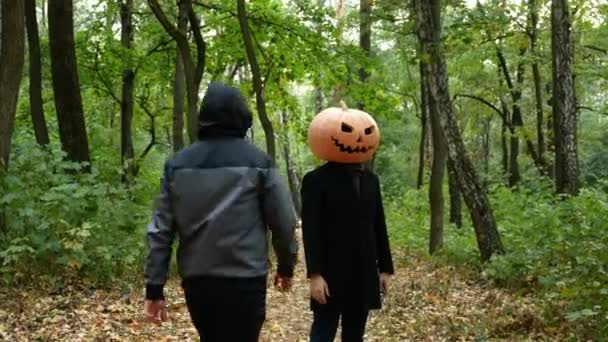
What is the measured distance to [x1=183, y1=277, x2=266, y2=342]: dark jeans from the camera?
3.52m

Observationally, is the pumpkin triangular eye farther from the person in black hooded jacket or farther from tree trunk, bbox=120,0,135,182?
tree trunk, bbox=120,0,135,182

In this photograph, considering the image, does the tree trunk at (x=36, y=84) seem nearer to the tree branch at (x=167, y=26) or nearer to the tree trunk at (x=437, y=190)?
the tree branch at (x=167, y=26)

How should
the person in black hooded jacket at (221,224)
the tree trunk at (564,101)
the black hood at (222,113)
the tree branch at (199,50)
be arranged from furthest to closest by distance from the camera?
the tree trunk at (564,101) < the tree branch at (199,50) < the black hood at (222,113) < the person in black hooded jacket at (221,224)

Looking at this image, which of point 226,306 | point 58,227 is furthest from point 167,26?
point 226,306

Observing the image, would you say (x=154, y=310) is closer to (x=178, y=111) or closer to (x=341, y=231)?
(x=341, y=231)

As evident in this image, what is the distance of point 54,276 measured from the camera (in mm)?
7906

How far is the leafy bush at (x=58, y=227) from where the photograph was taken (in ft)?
25.4

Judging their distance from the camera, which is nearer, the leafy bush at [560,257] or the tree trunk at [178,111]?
the leafy bush at [560,257]

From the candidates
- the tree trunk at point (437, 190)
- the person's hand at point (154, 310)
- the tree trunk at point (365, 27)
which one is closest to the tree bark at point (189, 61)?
the tree trunk at point (365, 27)

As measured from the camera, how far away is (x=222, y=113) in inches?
143

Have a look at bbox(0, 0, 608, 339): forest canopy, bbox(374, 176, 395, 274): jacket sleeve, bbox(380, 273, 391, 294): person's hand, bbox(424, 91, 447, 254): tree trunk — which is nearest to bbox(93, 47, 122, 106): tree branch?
bbox(0, 0, 608, 339): forest canopy

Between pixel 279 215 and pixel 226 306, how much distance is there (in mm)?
574

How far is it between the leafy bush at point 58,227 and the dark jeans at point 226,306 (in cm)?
446

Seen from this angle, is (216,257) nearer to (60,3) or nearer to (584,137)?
(60,3)
